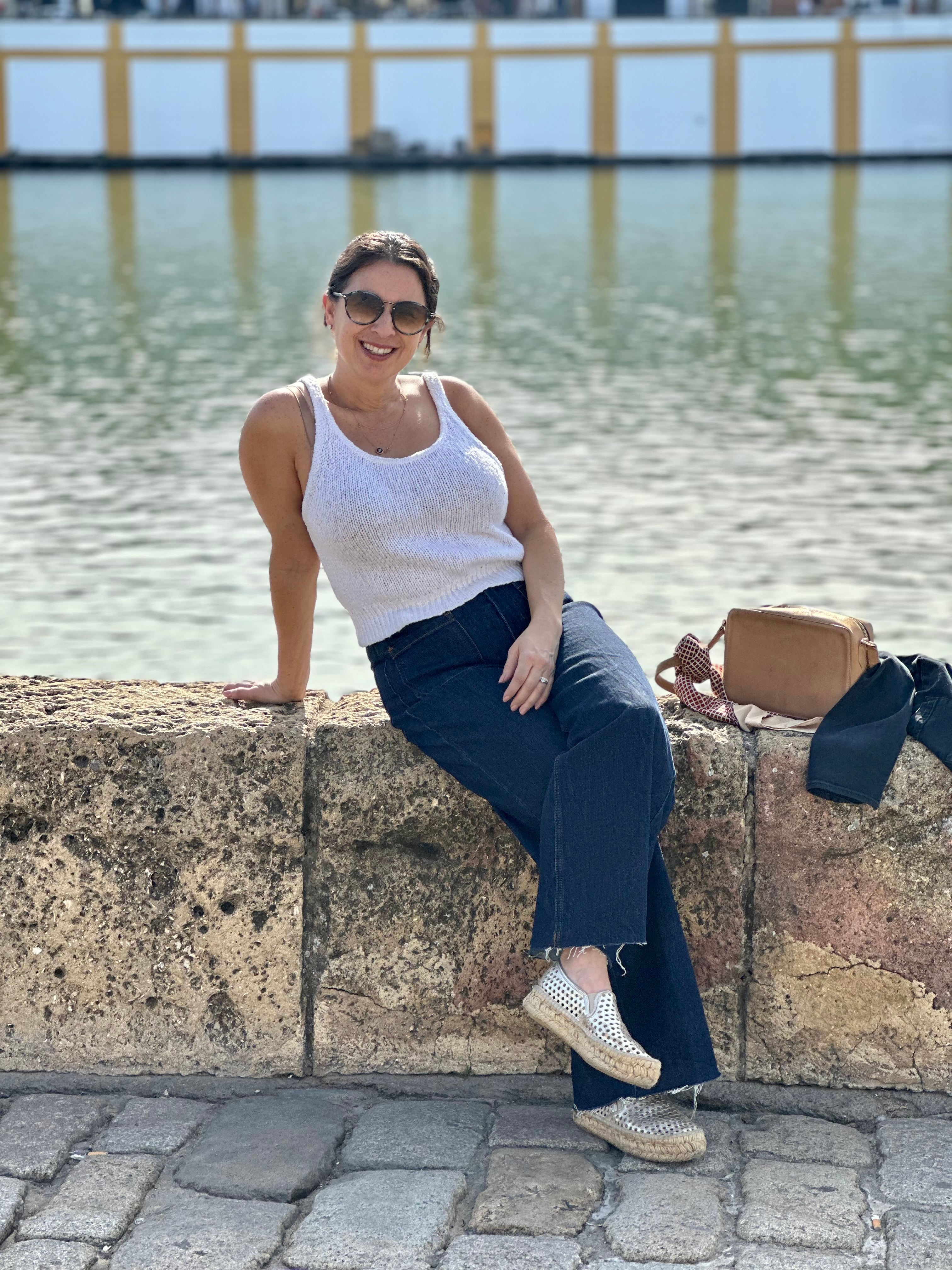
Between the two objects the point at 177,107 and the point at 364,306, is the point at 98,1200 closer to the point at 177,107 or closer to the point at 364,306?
the point at 364,306

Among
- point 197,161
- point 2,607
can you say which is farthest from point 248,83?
point 2,607

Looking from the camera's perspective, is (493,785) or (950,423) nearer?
(493,785)

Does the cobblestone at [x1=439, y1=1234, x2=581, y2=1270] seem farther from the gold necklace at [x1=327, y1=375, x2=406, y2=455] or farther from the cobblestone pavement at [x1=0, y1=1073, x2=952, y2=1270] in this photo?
the gold necklace at [x1=327, y1=375, x2=406, y2=455]

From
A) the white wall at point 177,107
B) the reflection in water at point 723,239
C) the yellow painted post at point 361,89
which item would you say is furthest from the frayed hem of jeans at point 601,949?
the white wall at point 177,107

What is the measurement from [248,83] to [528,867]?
161 ft

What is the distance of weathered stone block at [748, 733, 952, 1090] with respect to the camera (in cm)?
294

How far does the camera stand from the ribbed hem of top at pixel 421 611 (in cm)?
303

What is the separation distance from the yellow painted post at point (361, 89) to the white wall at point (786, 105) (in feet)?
34.1

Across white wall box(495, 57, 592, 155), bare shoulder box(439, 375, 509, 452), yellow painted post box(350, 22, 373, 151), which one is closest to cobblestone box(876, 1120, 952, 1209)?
bare shoulder box(439, 375, 509, 452)

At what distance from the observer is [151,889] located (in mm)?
2984

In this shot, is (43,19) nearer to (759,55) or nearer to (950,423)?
(759,55)

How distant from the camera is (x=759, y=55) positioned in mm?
49375

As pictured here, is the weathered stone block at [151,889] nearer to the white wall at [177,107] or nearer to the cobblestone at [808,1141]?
the cobblestone at [808,1141]

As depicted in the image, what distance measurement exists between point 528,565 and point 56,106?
4932cm
